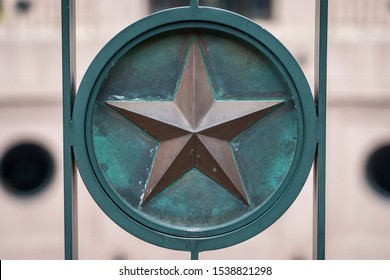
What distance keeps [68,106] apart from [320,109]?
1075mm

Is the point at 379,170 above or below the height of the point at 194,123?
below

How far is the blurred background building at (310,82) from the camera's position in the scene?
35.3 ft

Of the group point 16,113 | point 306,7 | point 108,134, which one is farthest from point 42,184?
point 108,134

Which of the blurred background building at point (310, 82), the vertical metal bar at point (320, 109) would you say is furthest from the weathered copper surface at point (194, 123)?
the blurred background building at point (310, 82)

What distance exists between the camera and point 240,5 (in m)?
10.2

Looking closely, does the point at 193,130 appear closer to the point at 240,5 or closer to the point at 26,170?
the point at 240,5

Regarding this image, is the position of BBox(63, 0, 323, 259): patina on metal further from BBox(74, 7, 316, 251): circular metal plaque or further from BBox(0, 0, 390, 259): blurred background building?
BBox(0, 0, 390, 259): blurred background building

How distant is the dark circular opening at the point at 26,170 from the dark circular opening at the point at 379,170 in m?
5.87

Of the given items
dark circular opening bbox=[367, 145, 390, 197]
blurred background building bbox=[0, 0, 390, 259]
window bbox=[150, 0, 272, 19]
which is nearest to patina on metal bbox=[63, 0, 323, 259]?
window bbox=[150, 0, 272, 19]

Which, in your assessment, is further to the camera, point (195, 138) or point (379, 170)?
point (379, 170)

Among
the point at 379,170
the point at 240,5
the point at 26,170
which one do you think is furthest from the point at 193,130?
the point at 379,170

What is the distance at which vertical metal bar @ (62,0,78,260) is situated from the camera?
2650 mm

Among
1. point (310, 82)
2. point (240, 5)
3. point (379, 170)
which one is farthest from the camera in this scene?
point (379, 170)

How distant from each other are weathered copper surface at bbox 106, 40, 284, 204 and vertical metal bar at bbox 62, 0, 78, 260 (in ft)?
0.62
